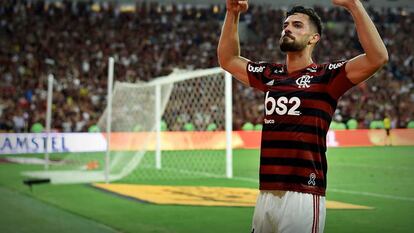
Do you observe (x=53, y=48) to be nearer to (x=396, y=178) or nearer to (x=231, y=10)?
(x=396, y=178)

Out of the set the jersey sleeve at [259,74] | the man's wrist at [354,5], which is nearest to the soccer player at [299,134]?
the jersey sleeve at [259,74]

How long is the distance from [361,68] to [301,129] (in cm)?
44

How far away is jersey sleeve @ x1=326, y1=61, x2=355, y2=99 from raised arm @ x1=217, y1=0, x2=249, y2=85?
0.60 m

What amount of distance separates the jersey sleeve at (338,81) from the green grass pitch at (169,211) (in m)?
4.62

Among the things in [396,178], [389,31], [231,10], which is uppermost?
[389,31]

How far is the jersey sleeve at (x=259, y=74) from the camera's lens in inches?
150

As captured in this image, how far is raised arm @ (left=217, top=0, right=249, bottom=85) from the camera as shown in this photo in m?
3.91

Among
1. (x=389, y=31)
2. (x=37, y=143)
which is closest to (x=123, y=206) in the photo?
(x=37, y=143)

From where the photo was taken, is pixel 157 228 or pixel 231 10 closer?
pixel 231 10

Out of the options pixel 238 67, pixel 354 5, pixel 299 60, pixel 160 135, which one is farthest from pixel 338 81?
pixel 160 135

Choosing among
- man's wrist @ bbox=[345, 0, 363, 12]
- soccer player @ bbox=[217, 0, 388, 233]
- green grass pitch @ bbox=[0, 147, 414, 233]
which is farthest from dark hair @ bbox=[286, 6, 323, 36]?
green grass pitch @ bbox=[0, 147, 414, 233]

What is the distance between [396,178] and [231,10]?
11446mm

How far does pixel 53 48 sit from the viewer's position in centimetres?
3089

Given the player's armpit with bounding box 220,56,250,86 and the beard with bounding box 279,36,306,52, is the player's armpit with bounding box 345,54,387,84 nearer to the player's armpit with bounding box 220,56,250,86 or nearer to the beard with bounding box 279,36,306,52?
the beard with bounding box 279,36,306,52
